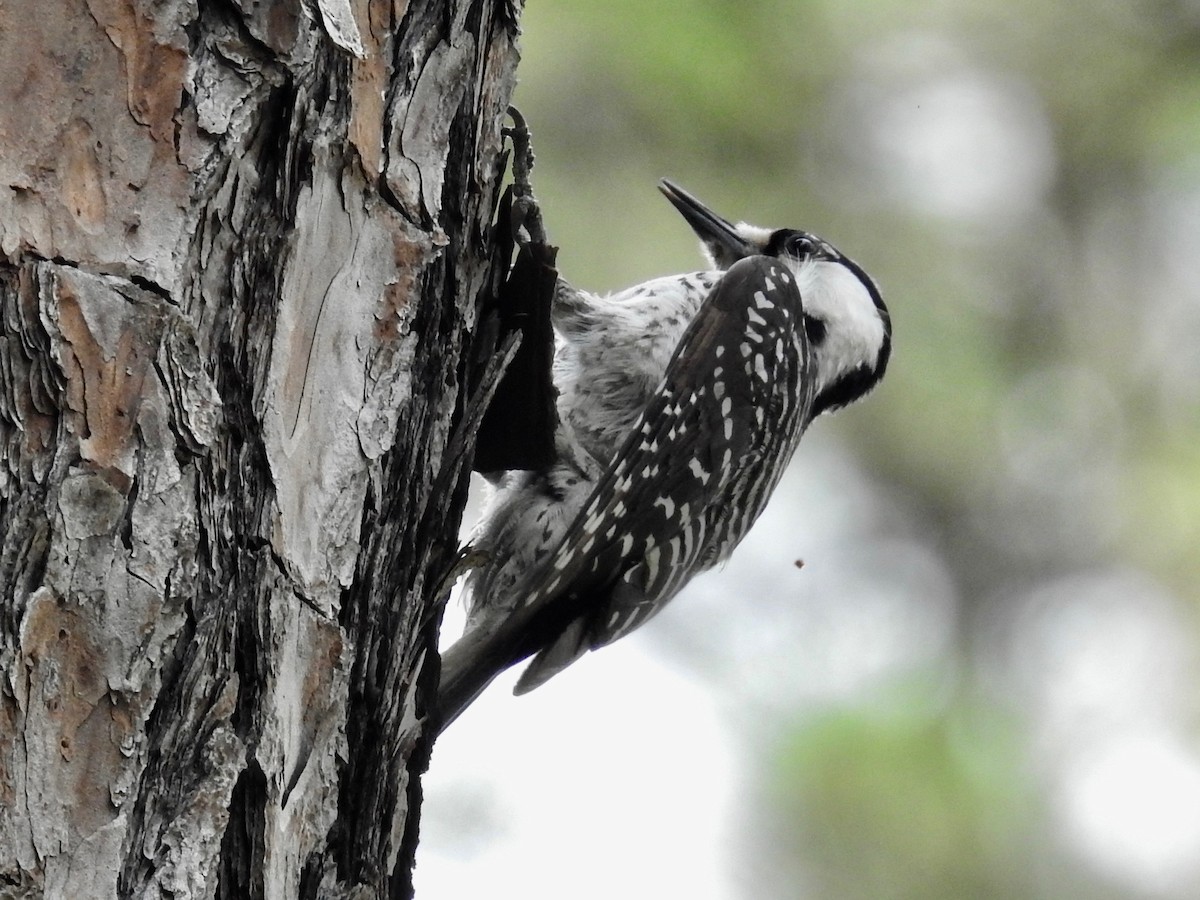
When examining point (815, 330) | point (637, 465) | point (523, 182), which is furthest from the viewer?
point (815, 330)

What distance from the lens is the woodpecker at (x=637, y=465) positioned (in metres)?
3.00

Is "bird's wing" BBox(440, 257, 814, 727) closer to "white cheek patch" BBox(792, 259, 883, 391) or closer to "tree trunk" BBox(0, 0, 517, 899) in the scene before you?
"white cheek patch" BBox(792, 259, 883, 391)

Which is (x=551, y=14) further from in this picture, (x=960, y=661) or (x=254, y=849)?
(x=254, y=849)

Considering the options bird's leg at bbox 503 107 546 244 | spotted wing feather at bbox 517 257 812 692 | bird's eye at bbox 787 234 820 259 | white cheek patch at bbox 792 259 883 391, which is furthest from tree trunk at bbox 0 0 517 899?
bird's eye at bbox 787 234 820 259

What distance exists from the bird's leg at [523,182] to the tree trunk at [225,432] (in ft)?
1.23

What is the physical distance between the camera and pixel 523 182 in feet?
8.38

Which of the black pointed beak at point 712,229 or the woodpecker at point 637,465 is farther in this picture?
the black pointed beak at point 712,229

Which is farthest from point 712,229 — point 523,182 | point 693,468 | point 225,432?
point 225,432

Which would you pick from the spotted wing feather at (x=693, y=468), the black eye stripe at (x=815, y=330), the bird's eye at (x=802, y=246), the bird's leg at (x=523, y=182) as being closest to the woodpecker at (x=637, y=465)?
the spotted wing feather at (x=693, y=468)

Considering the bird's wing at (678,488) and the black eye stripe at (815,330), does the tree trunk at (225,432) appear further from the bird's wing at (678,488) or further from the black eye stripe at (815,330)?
the black eye stripe at (815,330)

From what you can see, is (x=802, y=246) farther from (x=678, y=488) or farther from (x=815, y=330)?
(x=678, y=488)

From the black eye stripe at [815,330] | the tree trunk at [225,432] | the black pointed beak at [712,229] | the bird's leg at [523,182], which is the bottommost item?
the tree trunk at [225,432]

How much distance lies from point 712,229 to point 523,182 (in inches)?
62.8

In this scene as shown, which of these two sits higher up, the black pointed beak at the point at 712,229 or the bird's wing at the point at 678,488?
the black pointed beak at the point at 712,229
